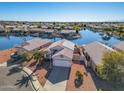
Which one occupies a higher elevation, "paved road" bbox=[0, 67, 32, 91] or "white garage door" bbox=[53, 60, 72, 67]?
"white garage door" bbox=[53, 60, 72, 67]

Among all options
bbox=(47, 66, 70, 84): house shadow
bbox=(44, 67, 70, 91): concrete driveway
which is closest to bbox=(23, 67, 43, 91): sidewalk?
bbox=(44, 67, 70, 91): concrete driveway

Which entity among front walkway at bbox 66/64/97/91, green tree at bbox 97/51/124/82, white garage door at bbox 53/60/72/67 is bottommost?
front walkway at bbox 66/64/97/91

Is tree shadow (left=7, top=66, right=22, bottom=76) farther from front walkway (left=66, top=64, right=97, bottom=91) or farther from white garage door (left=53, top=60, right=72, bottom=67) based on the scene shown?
front walkway (left=66, top=64, right=97, bottom=91)

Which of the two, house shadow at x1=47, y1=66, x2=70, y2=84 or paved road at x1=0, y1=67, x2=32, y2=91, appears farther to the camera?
house shadow at x1=47, y1=66, x2=70, y2=84

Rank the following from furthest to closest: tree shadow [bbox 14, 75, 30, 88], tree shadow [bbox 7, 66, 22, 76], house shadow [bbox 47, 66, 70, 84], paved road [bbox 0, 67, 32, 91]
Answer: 1. tree shadow [bbox 7, 66, 22, 76]
2. house shadow [bbox 47, 66, 70, 84]
3. tree shadow [bbox 14, 75, 30, 88]
4. paved road [bbox 0, 67, 32, 91]

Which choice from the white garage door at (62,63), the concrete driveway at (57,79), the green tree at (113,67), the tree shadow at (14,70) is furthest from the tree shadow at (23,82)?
the green tree at (113,67)

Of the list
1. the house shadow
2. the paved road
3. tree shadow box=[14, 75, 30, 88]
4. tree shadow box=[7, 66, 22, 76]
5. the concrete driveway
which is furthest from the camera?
tree shadow box=[7, 66, 22, 76]

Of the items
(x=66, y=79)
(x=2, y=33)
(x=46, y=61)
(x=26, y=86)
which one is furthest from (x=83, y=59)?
(x=2, y=33)

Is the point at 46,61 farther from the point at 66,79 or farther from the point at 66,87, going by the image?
the point at 66,87
